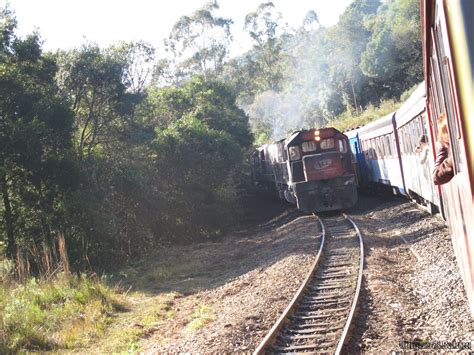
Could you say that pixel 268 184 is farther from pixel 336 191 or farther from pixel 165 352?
pixel 165 352

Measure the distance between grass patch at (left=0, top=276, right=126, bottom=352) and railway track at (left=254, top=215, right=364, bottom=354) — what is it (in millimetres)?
3418

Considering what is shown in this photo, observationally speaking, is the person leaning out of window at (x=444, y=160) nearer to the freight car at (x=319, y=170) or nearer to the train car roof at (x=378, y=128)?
the train car roof at (x=378, y=128)

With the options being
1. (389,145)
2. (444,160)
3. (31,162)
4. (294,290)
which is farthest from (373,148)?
(444,160)

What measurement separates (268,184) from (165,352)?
26013 mm

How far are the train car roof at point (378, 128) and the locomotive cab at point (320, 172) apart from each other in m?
1.44

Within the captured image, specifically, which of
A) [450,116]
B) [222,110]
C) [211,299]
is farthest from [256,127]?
[450,116]

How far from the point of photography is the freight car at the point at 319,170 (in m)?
21.9

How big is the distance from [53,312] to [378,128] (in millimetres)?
14637

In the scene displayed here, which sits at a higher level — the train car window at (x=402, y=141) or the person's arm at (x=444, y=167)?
the train car window at (x=402, y=141)

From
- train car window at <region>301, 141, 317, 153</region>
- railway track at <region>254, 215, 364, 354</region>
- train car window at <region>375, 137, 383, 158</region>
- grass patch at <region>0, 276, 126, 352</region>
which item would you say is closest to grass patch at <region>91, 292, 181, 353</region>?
grass patch at <region>0, 276, 126, 352</region>

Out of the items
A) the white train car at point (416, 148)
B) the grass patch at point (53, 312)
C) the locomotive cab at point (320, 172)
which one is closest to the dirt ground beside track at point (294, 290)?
the grass patch at point (53, 312)

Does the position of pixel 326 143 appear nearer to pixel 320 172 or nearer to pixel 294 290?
pixel 320 172

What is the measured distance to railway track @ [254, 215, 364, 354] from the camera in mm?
7188

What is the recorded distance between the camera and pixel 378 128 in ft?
70.8
